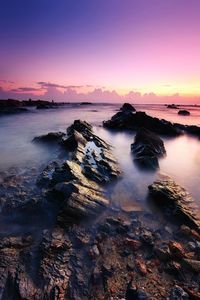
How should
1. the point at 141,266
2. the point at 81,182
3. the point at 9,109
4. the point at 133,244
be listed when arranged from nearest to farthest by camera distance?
the point at 141,266, the point at 133,244, the point at 81,182, the point at 9,109

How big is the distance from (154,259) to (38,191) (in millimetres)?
5329

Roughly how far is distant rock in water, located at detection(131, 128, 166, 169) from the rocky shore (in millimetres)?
3450

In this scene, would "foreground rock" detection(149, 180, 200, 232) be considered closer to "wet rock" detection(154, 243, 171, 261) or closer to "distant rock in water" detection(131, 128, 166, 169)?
"wet rock" detection(154, 243, 171, 261)

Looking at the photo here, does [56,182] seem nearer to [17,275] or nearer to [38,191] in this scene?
[38,191]

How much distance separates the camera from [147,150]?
49.0 ft

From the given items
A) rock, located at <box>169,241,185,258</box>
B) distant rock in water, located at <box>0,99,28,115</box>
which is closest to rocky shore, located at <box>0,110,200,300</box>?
rock, located at <box>169,241,185,258</box>

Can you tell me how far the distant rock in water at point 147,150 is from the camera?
13.0 m

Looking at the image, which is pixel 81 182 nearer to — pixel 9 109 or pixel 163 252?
pixel 163 252

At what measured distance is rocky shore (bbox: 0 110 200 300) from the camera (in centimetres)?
478

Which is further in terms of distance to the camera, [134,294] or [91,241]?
[91,241]

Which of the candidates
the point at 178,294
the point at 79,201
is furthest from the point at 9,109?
the point at 178,294

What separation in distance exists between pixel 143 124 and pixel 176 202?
894 inches

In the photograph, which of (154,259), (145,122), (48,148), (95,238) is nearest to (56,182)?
(95,238)

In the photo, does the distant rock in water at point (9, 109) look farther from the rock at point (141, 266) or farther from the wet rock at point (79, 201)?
the rock at point (141, 266)
